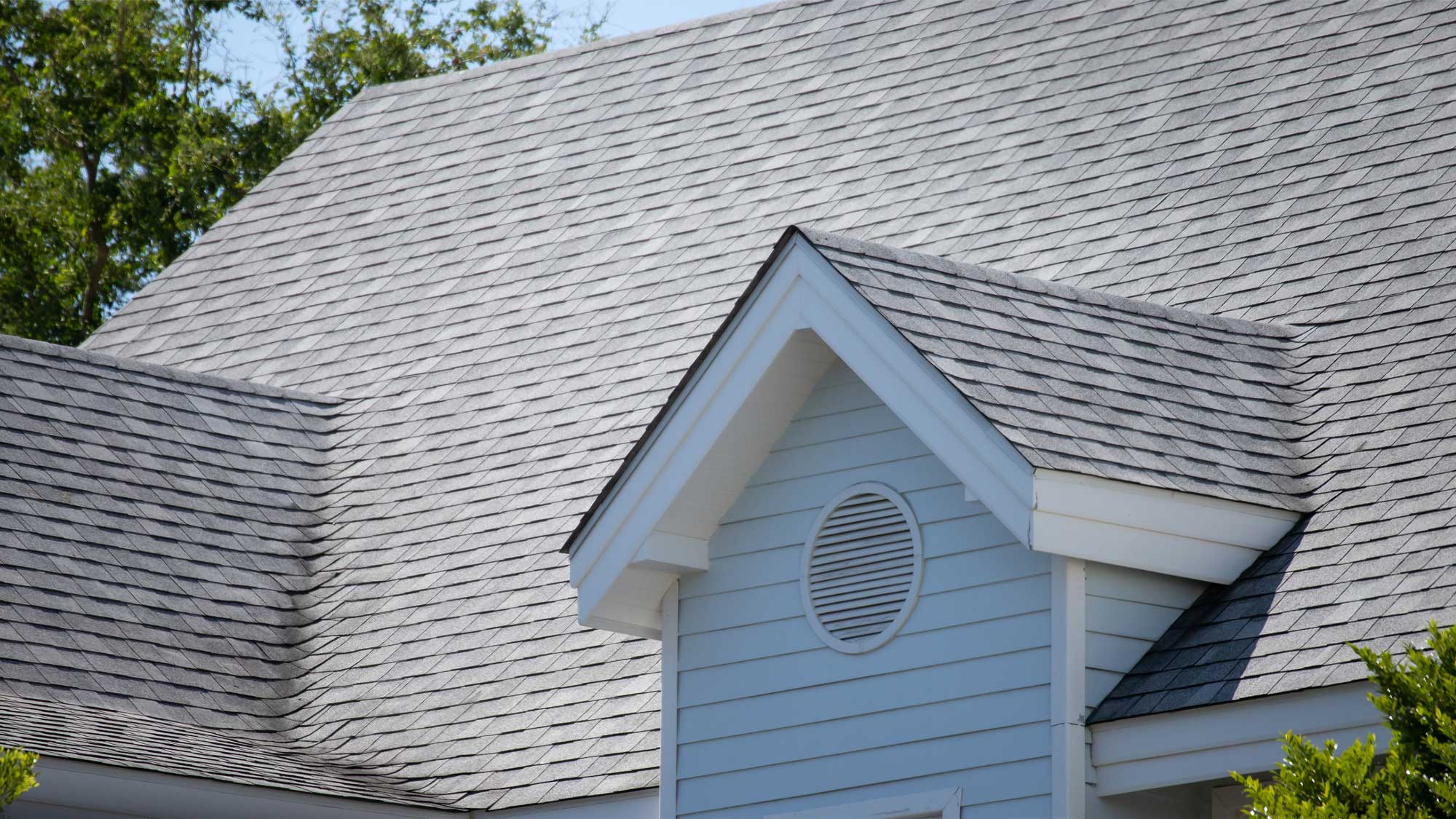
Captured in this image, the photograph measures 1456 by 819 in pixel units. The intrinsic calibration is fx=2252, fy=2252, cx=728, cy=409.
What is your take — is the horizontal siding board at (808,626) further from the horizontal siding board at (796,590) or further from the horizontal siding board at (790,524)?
the horizontal siding board at (790,524)

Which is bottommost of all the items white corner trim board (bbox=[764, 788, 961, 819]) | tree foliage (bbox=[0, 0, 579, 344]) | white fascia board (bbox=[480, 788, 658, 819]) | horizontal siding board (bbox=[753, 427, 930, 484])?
white corner trim board (bbox=[764, 788, 961, 819])

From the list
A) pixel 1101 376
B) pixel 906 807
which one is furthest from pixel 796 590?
pixel 1101 376

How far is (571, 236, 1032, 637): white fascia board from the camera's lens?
9.09 meters

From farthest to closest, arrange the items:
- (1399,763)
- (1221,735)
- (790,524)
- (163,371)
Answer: (163,371), (790,524), (1221,735), (1399,763)

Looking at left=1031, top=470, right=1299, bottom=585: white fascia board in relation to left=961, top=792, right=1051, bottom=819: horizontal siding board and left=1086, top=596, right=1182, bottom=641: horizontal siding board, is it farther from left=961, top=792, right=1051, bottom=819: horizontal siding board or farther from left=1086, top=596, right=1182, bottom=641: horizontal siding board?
left=961, top=792, right=1051, bottom=819: horizontal siding board

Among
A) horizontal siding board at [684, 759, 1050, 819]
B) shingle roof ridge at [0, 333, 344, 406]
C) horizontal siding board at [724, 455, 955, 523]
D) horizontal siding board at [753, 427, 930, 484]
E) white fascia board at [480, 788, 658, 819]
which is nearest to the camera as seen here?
horizontal siding board at [684, 759, 1050, 819]

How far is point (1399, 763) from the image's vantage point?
6688mm

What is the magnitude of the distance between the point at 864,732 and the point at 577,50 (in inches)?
387

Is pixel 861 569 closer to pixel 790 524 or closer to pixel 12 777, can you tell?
pixel 790 524

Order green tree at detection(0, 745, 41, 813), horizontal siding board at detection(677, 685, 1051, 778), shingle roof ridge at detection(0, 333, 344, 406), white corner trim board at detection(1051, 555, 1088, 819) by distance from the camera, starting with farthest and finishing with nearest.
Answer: shingle roof ridge at detection(0, 333, 344, 406)
horizontal siding board at detection(677, 685, 1051, 778)
white corner trim board at detection(1051, 555, 1088, 819)
green tree at detection(0, 745, 41, 813)

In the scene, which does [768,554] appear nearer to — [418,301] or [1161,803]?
[1161,803]

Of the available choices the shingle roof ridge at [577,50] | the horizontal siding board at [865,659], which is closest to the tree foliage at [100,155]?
the shingle roof ridge at [577,50]

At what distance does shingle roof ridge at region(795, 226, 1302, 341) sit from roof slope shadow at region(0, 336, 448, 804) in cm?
356

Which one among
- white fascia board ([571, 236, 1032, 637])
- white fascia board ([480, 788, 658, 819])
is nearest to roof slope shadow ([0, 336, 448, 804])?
white fascia board ([480, 788, 658, 819])
